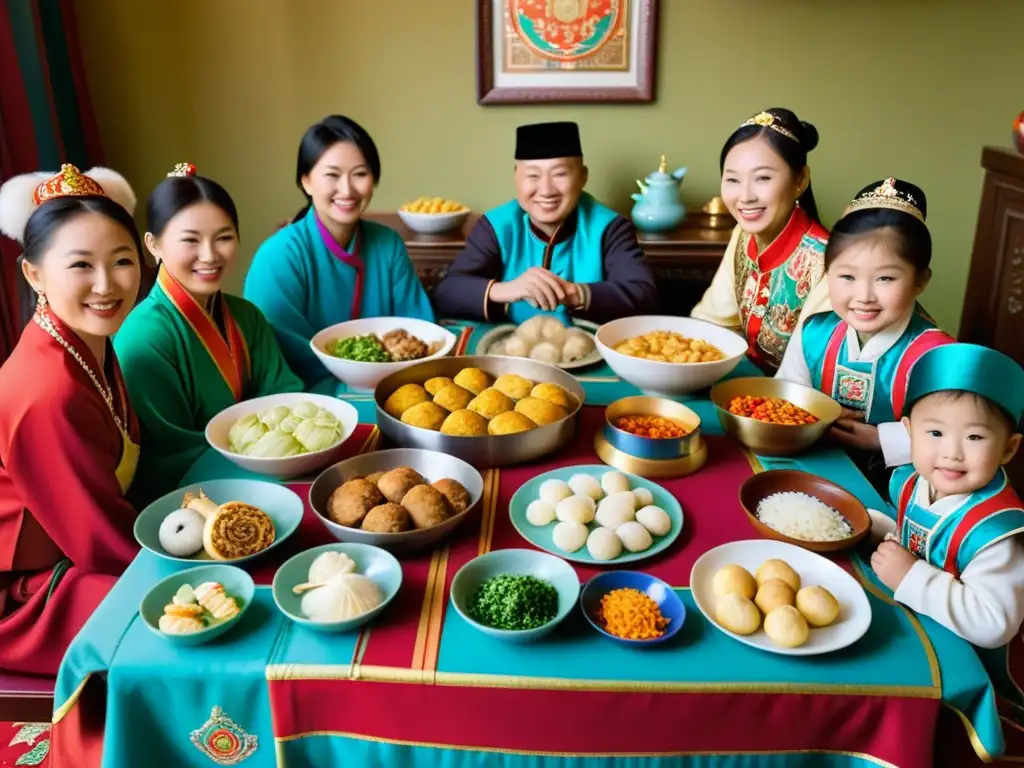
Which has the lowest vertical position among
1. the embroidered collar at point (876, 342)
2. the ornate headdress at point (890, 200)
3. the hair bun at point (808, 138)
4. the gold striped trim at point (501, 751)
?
the gold striped trim at point (501, 751)

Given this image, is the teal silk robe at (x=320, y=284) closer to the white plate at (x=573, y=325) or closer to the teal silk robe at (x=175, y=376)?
the teal silk robe at (x=175, y=376)

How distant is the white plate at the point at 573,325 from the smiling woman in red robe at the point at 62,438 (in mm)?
892

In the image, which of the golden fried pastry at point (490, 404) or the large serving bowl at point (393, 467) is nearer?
the large serving bowl at point (393, 467)

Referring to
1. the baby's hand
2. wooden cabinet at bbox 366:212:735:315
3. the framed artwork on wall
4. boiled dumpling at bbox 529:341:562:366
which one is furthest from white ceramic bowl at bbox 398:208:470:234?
the baby's hand

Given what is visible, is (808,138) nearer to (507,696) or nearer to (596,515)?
(596,515)

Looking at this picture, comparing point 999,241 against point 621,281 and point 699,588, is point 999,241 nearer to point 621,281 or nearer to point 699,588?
point 621,281

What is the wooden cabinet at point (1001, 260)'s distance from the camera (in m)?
3.07

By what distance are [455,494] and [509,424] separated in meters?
0.25

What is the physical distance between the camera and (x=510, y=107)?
346 centimetres

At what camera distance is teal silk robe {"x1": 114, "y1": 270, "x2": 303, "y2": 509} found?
1.65m

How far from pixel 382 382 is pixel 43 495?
0.65 metres

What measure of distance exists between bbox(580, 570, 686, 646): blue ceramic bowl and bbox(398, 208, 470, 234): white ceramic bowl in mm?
2298

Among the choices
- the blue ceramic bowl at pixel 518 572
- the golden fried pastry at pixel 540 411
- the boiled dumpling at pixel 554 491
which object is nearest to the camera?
the blue ceramic bowl at pixel 518 572

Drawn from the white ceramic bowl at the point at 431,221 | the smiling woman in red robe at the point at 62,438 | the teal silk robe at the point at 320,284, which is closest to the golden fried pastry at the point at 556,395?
the teal silk robe at the point at 320,284
